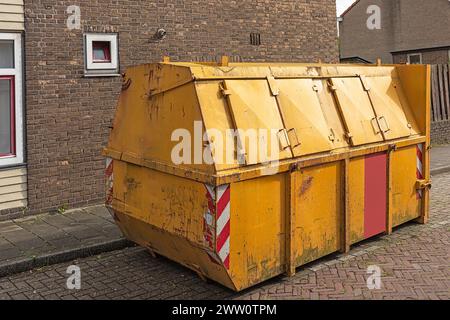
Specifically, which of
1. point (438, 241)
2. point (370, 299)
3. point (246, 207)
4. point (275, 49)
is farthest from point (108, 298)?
point (275, 49)

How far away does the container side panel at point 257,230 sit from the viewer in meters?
4.57

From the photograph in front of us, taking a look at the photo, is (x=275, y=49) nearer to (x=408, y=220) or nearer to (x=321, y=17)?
(x=321, y=17)

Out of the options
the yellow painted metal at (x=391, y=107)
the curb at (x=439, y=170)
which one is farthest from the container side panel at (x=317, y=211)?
the curb at (x=439, y=170)

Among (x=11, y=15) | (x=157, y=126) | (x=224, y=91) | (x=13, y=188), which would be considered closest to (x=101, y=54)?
(x=11, y=15)

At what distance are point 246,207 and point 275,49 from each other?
21.5 feet

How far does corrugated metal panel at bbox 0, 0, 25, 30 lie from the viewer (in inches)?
279

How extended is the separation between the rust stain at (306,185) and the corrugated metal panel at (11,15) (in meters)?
4.90

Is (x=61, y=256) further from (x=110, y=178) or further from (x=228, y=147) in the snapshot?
(x=228, y=147)

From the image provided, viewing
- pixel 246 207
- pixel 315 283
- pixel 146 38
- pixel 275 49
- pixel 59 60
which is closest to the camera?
pixel 246 207

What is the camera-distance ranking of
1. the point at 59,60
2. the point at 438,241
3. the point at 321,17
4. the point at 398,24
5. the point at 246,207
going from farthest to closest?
1. the point at 398,24
2. the point at 321,17
3. the point at 59,60
4. the point at 438,241
5. the point at 246,207

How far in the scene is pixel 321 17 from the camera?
37.2 feet

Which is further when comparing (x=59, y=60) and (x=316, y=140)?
(x=59, y=60)

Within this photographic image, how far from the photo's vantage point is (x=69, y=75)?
25.3 ft

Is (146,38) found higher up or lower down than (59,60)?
higher up
